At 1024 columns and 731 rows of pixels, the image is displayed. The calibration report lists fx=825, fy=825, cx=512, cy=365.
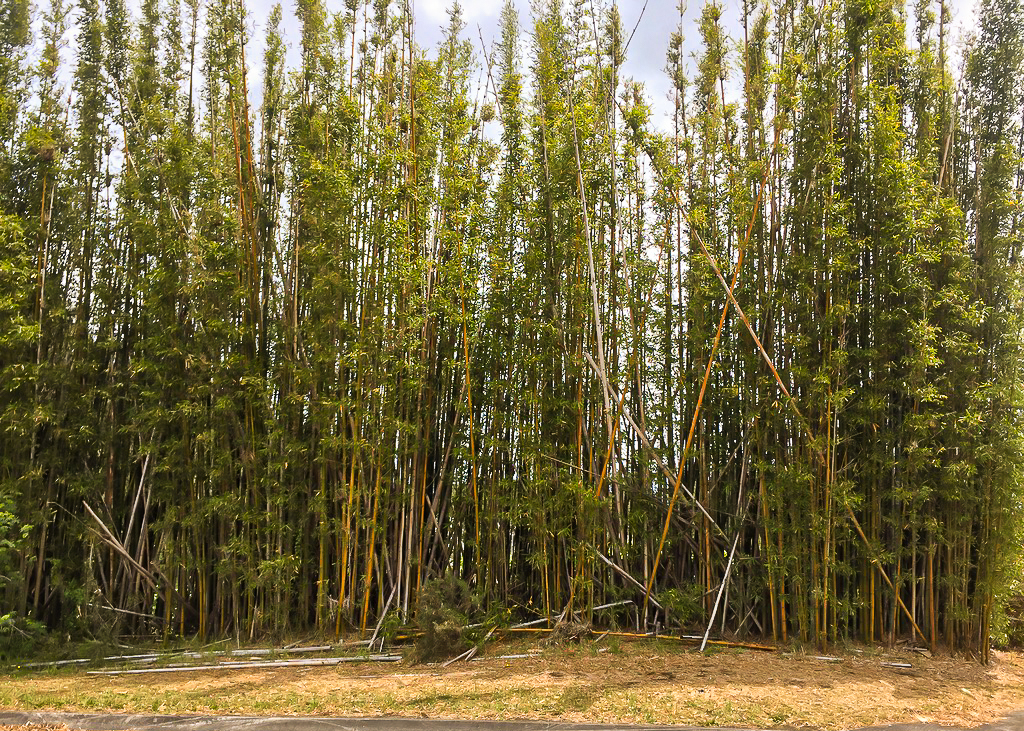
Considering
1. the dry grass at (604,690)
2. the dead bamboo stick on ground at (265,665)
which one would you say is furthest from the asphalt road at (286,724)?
the dead bamboo stick on ground at (265,665)

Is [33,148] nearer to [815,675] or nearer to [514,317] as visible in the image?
[514,317]

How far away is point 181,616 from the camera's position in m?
6.63

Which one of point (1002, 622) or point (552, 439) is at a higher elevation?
point (552, 439)

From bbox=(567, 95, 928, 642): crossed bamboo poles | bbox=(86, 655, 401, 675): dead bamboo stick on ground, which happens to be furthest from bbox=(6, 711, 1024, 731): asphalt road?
bbox=(567, 95, 928, 642): crossed bamboo poles

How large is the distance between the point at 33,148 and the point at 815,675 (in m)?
7.03

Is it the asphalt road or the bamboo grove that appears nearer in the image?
the asphalt road

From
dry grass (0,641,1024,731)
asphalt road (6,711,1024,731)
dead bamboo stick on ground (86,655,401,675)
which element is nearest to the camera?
asphalt road (6,711,1024,731)

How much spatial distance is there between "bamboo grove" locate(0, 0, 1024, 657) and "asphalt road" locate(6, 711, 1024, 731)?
177 centimetres

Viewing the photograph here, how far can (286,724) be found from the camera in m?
4.18

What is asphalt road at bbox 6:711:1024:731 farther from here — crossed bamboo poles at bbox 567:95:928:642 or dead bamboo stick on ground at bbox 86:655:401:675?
crossed bamboo poles at bbox 567:95:928:642

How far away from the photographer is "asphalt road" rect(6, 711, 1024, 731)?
4.08 meters

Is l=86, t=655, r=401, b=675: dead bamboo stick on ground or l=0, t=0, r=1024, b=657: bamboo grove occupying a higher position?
l=0, t=0, r=1024, b=657: bamboo grove

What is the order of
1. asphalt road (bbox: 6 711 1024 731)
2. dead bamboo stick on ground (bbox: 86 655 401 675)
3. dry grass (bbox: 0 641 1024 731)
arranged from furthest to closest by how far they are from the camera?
dead bamboo stick on ground (bbox: 86 655 401 675) → dry grass (bbox: 0 641 1024 731) → asphalt road (bbox: 6 711 1024 731)

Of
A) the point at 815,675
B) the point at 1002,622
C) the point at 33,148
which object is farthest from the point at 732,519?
the point at 33,148
